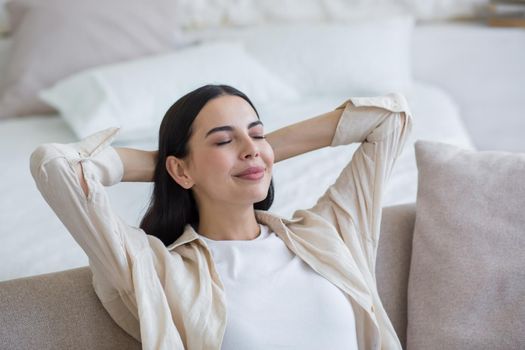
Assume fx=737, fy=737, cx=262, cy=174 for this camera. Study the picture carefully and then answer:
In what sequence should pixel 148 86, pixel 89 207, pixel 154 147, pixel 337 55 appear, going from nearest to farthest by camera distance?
pixel 89 207
pixel 154 147
pixel 148 86
pixel 337 55

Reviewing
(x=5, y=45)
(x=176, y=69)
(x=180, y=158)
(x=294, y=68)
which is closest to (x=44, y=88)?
(x=5, y=45)

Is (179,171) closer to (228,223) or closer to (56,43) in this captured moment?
(228,223)

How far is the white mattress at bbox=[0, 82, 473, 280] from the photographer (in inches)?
75.3

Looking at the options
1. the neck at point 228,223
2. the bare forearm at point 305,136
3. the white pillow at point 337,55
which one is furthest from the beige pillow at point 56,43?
the neck at point 228,223

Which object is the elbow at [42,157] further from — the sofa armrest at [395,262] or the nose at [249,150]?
the sofa armrest at [395,262]

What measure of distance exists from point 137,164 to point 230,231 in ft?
0.77

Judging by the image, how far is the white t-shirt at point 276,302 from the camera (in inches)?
52.9

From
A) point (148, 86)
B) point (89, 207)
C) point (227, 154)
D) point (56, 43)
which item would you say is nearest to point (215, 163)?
point (227, 154)

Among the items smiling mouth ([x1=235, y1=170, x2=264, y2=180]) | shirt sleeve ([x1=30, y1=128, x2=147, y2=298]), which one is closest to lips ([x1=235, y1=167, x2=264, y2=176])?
smiling mouth ([x1=235, y1=170, x2=264, y2=180])

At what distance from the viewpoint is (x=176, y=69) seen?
9.20 ft

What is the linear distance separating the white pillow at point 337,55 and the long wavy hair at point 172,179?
5.01 feet

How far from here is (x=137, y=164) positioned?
1.51 metres

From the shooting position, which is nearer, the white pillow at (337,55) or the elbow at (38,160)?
the elbow at (38,160)

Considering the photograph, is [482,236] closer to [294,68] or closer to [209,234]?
[209,234]
